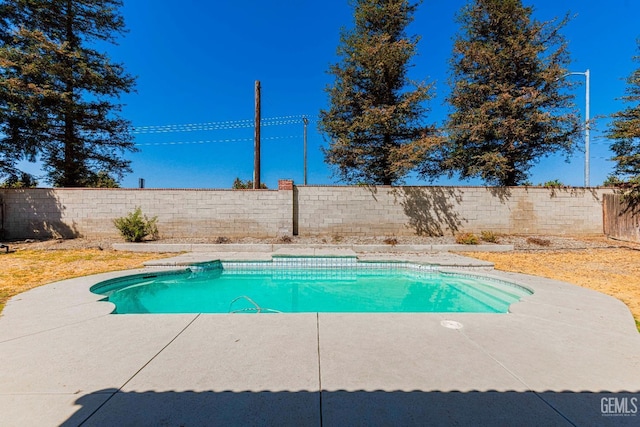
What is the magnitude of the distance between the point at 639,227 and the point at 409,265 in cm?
958

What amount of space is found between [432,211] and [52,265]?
39.4 feet

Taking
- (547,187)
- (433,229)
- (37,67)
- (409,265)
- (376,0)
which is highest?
(376,0)

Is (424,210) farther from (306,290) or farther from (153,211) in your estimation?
(153,211)

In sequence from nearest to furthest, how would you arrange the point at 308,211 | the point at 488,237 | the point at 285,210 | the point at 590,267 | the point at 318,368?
the point at 318,368
the point at 590,267
the point at 488,237
the point at 285,210
the point at 308,211

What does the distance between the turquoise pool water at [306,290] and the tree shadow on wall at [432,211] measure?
13.7 ft

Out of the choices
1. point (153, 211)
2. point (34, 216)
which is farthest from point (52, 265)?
point (34, 216)

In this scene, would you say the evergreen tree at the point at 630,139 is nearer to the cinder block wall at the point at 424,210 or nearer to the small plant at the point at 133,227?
the cinder block wall at the point at 424,210

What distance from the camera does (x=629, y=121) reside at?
9805 millimetres

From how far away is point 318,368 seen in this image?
2340 millimetres

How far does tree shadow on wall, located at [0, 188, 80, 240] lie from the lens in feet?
35.3

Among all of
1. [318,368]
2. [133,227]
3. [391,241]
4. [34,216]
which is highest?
[34,216]

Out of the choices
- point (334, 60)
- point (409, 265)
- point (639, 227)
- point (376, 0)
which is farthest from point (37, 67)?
point (639, 227)

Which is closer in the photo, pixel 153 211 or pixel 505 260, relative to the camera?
pixel 505 260

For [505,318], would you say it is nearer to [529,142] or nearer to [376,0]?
[529,142]
